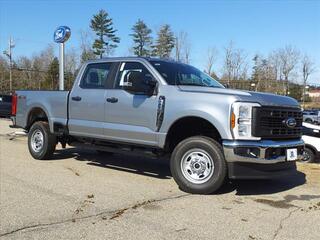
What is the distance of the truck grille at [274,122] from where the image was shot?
6.40 meters

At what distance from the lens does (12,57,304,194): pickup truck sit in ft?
21.1

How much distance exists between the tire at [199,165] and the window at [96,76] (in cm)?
221

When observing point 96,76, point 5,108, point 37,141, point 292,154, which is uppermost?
point 96,76

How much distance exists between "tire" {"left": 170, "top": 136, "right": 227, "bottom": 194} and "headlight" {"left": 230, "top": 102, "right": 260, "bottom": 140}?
1.37 feet

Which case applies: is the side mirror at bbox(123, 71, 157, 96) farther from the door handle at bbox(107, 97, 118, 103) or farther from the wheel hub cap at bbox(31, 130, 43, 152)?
the wheel hub cap at bbox(31, 130, 43, 152)

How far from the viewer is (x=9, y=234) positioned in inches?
190

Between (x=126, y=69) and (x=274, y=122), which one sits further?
(x=126, y=69)

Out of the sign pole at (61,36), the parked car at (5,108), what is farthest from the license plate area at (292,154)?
the parked car at (5,108)

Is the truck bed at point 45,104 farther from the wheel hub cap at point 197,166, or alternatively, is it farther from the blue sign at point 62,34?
the blue sign at point 62,34

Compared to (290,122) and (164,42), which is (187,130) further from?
(164,42)

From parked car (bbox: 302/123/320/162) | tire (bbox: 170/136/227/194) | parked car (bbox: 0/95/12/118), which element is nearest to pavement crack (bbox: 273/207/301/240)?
tire (bbox: 170/136/227/194)

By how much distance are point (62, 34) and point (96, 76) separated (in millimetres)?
Answer: 7764

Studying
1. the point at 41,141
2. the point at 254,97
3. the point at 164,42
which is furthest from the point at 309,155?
the point at 164,42

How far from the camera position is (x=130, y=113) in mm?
7672
